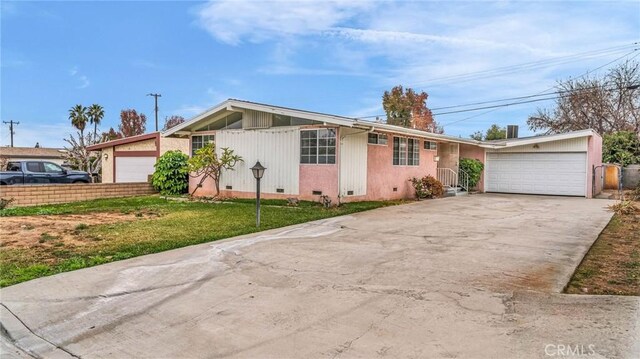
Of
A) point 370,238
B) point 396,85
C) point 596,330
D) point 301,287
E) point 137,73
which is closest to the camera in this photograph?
point 596,330

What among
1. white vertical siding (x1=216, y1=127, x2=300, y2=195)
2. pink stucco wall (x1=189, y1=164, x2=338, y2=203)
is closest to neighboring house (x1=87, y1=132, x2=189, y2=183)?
white vertical siding (x1=216, y1=127, x2=300, y2=195)

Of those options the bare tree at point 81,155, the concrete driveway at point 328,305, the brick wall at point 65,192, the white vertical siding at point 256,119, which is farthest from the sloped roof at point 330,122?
the bare tree at point 81,155

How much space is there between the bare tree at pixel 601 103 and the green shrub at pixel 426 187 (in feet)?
55.7

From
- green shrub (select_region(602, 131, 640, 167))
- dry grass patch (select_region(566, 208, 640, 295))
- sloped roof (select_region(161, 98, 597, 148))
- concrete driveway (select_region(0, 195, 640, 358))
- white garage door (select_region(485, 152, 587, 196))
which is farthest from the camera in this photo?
Answer: green shrub (select_region(602, 131, 640, 167))

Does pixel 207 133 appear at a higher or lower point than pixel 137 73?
lower

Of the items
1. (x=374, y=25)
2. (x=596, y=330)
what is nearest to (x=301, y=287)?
→ (x=596, y=330)

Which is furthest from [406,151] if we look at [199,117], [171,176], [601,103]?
[601,103]

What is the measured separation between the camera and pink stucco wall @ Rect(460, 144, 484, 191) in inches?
766

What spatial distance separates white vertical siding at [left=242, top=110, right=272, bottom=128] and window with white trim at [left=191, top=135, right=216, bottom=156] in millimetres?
1792

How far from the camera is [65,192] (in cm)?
1439

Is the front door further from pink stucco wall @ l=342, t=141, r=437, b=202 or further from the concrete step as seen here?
pink stucco wall @ l=342, t=141, r=437, b=202

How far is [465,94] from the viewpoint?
27.7 meters

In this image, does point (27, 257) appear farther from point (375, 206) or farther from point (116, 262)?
point (375, 206)

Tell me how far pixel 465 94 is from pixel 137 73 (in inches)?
806
